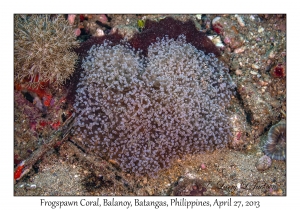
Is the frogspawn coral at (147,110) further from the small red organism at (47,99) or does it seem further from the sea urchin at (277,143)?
the sea urchin at (277,143)

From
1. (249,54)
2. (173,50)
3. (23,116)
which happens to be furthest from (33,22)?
(249,54)

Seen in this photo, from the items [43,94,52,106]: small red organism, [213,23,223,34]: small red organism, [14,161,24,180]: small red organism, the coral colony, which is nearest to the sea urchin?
the coral colony

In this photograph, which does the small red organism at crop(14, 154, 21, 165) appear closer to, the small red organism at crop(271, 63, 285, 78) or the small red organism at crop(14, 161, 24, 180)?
the small red organism at crop(14, 161, 24, 180)

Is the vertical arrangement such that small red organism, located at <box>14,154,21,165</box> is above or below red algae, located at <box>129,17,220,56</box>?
below

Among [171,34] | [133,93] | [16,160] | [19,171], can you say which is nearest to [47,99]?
[16,160]

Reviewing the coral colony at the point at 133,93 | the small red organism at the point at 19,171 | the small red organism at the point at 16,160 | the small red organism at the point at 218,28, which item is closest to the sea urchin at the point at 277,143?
the coral colony at the point at 133,93

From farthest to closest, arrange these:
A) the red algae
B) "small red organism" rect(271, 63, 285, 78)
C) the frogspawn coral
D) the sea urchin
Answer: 1. "small red organism" rect(271, 63, 285, 78)
2. the red algae
3. the sea urchin
4. the frogspawn coral
